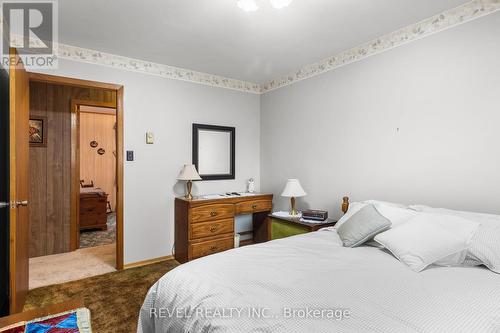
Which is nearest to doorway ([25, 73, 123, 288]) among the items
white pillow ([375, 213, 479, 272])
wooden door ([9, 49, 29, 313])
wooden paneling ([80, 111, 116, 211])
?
wooden door ([9, 49, 29, 313])

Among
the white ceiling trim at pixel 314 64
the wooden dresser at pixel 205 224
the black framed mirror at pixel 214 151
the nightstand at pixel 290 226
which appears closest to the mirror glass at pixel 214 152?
the black framed mirror at pixel 214 151

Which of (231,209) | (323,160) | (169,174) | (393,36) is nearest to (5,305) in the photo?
(169,174)

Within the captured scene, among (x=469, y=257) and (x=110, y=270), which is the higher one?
(x=469, y=257)

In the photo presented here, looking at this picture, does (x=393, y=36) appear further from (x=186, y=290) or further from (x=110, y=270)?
(x=110, y=270)

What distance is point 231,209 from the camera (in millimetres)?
3410

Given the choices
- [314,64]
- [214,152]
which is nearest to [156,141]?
[214,152]

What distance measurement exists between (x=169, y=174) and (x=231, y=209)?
3.06ft

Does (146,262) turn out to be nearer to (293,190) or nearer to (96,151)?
(293,190)

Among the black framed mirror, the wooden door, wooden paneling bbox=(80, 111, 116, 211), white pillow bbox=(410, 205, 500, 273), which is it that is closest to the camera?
white pillow bbox=(410, 205, 500, 273)

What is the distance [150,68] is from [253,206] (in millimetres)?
2229

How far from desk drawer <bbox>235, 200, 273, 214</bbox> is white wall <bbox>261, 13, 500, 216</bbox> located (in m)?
0.49

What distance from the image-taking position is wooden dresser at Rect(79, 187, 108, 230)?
15.3 feet

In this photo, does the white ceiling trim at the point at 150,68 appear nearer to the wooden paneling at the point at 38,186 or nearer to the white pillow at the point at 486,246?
the wooden paneling at the point at 38,186

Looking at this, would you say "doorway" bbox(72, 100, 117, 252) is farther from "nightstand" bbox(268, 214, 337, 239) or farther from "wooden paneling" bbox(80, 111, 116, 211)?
"nightstand" bbox(268, 214, 337, 239)
